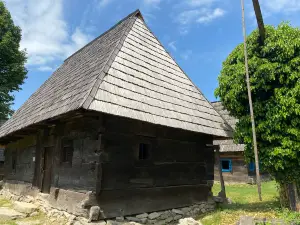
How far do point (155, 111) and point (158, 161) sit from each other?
147 centimetres

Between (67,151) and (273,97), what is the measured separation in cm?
555

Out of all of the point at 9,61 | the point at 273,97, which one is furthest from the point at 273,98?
the point at 9,61

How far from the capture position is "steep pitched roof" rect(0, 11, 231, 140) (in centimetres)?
545

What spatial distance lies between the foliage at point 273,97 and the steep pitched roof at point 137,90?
41.2 inches

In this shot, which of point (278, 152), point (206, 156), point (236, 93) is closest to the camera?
point (278, 152)

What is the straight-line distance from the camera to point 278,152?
262 inches

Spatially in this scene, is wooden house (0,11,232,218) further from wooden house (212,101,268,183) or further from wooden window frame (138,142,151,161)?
wooden house (212,101,268,183)

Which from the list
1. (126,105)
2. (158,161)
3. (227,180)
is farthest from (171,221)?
(227,180)

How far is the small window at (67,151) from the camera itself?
6652 mm

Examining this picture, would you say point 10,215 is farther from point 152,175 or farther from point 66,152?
point 152,175

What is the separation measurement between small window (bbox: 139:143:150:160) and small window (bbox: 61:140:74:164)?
1732mm

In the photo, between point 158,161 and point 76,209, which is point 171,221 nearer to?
point 158,161

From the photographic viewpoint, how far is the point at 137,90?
6.38m

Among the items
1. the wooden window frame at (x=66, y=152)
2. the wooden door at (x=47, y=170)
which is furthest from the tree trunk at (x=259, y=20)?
the wooden door at (x=47, y=170)
